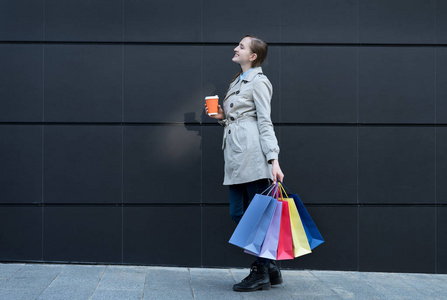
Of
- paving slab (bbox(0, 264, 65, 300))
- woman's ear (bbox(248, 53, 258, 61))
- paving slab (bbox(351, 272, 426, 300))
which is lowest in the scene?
paving slab (bbox(351, 272, 426, 300))

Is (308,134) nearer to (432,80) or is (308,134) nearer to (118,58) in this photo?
(432,80)

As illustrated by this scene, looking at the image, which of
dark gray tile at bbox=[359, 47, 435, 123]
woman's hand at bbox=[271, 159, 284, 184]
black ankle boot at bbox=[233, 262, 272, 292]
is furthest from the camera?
dark gray tile at bbox=[359, 47, 435, 123]

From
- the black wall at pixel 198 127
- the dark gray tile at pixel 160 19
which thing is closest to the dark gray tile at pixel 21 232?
the black wall at pixel 198 127

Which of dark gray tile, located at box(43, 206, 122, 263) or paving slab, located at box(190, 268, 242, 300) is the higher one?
dark gray tile, located at box(43, 206, 122, 263)

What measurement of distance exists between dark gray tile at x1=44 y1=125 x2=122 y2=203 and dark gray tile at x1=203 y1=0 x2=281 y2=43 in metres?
1.36

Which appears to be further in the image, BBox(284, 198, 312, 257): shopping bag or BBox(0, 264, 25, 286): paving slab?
BBox(0, 264, 25, 286): paving slab

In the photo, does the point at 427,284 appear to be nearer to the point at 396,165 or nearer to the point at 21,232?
the point at 396,165

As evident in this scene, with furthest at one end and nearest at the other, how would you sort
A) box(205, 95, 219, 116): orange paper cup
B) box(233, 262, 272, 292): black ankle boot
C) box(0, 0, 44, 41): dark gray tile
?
box(0, 0, 44, 41): dark gray tile → box(205, 95, 219, 116): orange paper cup → box(233, 262, 272, 292): black ankle boot

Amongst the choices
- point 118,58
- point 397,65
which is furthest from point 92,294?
point 397,65

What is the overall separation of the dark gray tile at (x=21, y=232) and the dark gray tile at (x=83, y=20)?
Answer: 1.67m

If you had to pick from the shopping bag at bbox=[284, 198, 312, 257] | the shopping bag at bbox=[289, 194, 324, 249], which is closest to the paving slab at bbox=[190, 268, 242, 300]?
the shopping bag at bbox=[284, 198, 312, 257]

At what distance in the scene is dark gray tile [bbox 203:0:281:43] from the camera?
17.0 feet

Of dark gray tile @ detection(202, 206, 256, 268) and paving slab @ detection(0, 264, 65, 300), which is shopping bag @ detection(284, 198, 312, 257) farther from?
paving slab @ detection(0, 264, 65, 300)

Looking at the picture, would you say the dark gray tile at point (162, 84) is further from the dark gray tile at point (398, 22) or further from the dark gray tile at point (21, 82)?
Result: the dark gray tile at point (398, 22)
